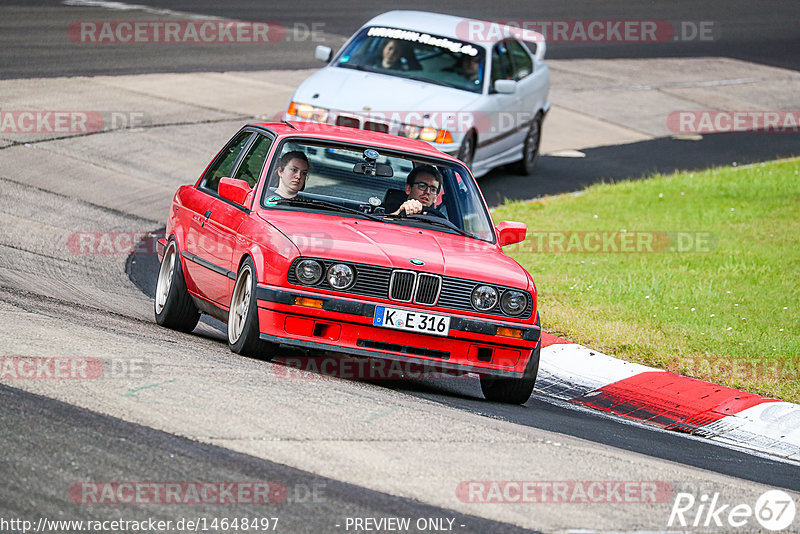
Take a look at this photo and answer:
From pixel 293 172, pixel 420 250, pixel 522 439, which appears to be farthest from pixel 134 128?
pixel 522 439

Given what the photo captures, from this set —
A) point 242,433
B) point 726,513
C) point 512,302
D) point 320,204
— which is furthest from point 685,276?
point 242,433

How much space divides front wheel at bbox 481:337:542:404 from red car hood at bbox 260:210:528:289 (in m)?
0.51

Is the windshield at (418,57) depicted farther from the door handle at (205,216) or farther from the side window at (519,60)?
the door handle at (205,216)

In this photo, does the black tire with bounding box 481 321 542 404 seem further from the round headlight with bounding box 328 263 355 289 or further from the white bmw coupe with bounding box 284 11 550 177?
the white bmw coupe with bounding box 284 11 550 177

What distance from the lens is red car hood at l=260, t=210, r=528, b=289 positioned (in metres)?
7.03

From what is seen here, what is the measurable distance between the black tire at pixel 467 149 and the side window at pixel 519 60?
77.2 inches

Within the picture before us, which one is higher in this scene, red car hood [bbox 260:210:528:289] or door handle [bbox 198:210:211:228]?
red car hood [bbox 260:210:528:289]

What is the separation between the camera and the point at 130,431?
5.20 m

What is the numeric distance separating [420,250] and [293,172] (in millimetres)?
1192

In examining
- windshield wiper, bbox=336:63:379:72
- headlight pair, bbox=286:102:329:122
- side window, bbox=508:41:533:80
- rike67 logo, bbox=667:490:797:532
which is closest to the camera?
rike67 logo, bbox=667:490:797:532

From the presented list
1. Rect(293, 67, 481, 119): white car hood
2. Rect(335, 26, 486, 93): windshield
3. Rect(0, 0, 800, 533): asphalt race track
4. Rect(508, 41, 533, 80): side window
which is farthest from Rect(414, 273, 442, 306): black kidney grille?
Rect(508, 41, 533, 80): side window

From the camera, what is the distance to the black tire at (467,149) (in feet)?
46.2

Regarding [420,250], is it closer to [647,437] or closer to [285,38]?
[647,437]

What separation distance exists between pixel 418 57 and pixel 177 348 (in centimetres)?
859
